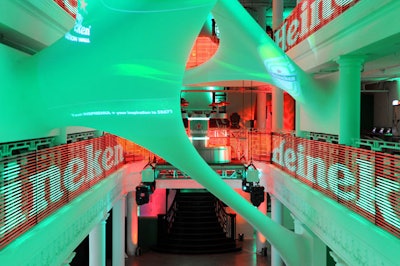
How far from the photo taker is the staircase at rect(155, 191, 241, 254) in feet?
45.3

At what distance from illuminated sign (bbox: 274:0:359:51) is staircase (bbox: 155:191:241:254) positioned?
7211 millimetres

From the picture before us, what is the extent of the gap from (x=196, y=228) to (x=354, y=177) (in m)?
10.3

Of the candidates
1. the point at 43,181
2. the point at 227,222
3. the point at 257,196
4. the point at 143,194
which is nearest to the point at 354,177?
the point at 43,181

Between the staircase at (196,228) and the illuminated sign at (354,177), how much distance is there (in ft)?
22.1

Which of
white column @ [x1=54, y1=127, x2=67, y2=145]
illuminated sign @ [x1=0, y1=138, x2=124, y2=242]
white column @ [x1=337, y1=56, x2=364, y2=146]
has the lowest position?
illuminated sign @ [x1=0, y1=138, x2=124, y2=242]

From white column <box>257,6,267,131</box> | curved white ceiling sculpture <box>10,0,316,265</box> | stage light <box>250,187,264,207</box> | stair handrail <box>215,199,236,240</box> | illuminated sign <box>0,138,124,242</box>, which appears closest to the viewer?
illuminated sign <box>0,138,124,242</box>

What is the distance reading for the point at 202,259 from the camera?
1278cm

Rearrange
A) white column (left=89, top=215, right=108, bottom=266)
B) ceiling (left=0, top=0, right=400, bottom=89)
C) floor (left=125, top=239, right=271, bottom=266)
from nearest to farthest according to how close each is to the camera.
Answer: ceiling (left=0, top=0, right=400, bottom=89) → white column (left=89, top=215, right=108, bottom=266) → floor (left=125, top=239, right=271, bottom=266)

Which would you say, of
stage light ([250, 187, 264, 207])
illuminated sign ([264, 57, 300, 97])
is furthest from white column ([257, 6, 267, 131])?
illuminated sign ([264, 57, 300, 97])

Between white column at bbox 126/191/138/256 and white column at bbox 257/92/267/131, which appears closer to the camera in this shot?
white column at bbox 126/191/138/256

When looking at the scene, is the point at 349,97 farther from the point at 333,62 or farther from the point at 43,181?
the point at 43,181

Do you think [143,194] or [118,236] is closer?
[143,194]

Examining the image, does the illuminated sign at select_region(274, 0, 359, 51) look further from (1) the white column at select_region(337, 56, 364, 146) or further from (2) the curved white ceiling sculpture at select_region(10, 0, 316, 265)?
(2) the curved white ceiling sculpture at select_region(10, 0, 316, 265)

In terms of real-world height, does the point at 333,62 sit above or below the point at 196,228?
above
